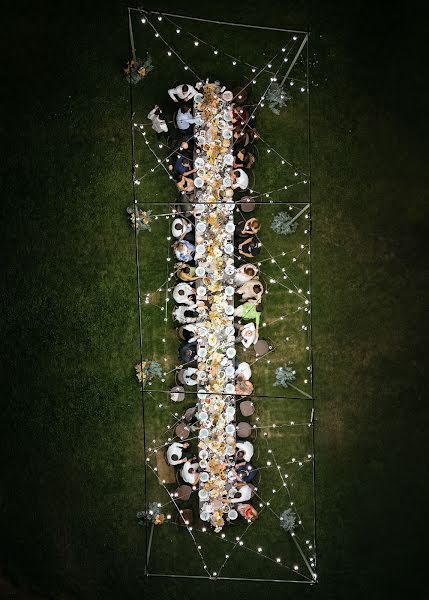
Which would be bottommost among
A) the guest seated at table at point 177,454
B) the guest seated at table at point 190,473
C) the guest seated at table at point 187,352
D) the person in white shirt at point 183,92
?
the guest seated at table at point 190,473

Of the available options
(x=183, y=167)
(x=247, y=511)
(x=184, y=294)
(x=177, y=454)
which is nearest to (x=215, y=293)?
(x=184, y=294)

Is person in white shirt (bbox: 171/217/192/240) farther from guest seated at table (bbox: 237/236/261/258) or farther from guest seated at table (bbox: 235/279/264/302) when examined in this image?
guest seated at table (bbox: 235/279/264/302)

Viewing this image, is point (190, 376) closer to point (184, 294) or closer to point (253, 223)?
point (184, 294)

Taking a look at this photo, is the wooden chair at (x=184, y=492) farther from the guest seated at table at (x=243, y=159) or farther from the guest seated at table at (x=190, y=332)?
the guest seated at table at (x=243, y=159)

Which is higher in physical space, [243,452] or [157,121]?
[157,121]

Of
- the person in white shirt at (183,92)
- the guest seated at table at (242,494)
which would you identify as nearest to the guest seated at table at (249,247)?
the person in white shirt at (183,92)

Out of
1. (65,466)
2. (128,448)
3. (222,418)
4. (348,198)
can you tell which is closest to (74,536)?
(65,466)

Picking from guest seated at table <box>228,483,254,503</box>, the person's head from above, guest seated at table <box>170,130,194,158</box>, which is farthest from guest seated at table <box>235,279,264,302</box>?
guest seated at table <box>228,483,254,503</box>
